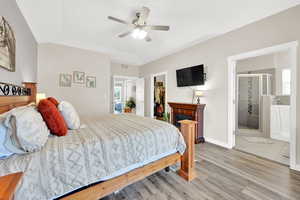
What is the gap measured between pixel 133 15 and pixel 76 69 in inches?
95.5

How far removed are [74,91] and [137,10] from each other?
2889mm

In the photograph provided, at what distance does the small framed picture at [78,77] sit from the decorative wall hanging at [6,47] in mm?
2121

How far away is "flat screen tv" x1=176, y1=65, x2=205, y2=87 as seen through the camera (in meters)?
3.48

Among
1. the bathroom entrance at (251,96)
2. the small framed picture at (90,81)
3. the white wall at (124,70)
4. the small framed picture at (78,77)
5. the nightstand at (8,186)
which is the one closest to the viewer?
the nightstand at (8,186)

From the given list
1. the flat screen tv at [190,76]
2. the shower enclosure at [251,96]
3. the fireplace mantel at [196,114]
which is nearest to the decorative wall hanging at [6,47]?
the fireplace mantel at [196,114]

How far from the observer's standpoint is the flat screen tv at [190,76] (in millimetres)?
3480

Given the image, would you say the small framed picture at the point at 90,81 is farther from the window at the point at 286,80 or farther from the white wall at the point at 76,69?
the window at the point at 286,80

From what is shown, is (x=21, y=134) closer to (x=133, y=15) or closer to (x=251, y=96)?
(x=133, y=15)

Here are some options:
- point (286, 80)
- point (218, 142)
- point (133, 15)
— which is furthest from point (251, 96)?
point (133, 15)

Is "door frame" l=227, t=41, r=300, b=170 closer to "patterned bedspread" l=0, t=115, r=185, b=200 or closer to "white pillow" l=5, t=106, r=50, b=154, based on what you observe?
"patterned bedspread" l=0, t=115, r=185, b=200

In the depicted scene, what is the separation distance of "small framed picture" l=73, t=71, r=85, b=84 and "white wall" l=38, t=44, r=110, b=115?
10 centimetres

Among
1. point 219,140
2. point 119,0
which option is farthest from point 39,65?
point 219,140

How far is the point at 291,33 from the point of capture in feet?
7.06

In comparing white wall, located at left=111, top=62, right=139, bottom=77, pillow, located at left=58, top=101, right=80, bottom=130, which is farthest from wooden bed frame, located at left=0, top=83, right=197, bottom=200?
white wall, located at left=111, top=62, right=139, bottom=77
